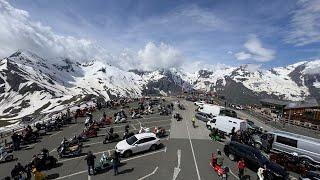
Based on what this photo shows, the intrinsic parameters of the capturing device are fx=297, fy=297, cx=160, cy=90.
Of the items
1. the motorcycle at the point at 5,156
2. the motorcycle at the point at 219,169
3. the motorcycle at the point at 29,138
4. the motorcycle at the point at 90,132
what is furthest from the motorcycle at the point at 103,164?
the motorcycle at the point at 29,138

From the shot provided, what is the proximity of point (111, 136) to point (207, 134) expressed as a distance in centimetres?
1440

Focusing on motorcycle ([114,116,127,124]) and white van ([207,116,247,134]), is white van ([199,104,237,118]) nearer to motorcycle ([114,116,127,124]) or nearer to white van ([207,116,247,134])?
white van ([207,116,247,134])

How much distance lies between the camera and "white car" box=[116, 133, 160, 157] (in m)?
31.6

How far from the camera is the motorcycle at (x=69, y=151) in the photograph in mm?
31047

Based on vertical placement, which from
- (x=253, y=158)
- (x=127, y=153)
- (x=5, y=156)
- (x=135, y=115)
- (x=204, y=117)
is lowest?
(x=5, y=156)

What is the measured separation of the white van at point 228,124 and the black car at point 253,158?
11.5 metres

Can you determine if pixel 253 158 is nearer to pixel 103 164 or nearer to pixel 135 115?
pixel 103 164

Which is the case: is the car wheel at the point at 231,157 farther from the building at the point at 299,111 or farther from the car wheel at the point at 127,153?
the building at the point at 299,111

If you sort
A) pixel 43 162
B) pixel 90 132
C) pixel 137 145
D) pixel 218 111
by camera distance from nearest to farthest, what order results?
pixel 43 162 → pixel 137 145 → pixel 90 132 → pixel 218 111

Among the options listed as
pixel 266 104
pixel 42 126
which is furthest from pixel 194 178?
pixel 266 104

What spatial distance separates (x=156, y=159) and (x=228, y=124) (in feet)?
56.7

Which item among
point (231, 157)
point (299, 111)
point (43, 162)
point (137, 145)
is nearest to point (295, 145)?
point (231, 157)

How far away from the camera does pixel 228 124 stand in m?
44.1

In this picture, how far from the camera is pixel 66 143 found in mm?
32094
